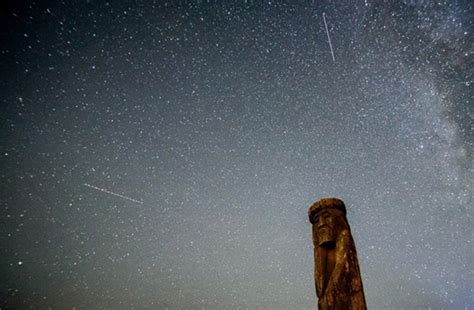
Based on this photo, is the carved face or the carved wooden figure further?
the carved face

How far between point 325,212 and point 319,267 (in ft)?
2.44

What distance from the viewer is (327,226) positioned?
3736 mm

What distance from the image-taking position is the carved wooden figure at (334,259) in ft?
10.3

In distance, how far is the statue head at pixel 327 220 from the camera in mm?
3674

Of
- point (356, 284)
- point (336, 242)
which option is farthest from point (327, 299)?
point (336, 242)

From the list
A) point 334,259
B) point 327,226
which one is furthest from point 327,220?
point 334,259

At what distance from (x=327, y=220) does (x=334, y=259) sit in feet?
1.66

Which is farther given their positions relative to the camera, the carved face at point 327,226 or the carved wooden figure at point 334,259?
the carved face at point 327,226

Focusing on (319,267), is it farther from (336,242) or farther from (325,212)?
(325,212)

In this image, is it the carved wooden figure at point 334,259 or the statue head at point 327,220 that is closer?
the carved wooden figure at point 334,259

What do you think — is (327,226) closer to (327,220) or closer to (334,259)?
(327,220)

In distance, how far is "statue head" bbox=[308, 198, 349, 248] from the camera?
12.1ft

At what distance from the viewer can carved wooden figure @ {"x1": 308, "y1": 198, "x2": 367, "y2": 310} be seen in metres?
3.15

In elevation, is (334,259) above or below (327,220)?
below
